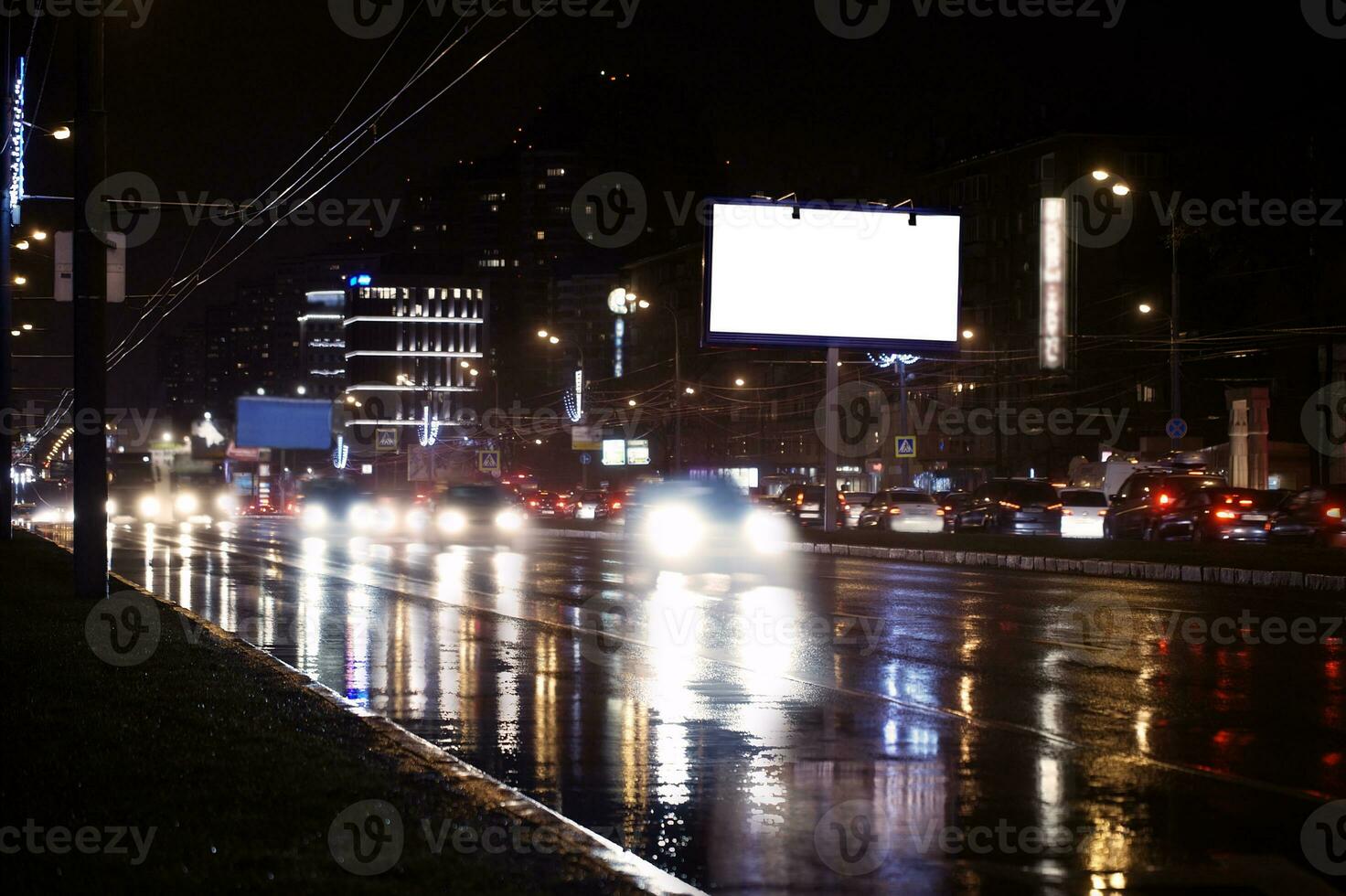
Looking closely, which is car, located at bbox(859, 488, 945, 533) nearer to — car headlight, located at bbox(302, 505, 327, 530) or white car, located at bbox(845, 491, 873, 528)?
white car, located at bbox(845, 491, 873, 528)

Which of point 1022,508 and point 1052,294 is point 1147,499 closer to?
point 1022,508

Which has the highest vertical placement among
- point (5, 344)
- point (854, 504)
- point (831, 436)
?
point (5, 344)

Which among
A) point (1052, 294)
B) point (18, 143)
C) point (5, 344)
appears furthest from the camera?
point (1052, 294)

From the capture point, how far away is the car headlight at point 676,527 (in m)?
42.1

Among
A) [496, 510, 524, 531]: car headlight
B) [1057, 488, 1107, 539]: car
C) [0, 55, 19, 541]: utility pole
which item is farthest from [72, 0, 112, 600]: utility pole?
[496, 510, 524, 531]: car headlight

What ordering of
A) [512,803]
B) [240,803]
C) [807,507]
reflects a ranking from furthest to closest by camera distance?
[807,507]
[512,803]
[240,803]

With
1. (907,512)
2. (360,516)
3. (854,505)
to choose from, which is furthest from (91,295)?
(360,516)

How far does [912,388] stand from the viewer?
93938mm

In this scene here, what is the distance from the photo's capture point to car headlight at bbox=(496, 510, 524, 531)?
180 ft

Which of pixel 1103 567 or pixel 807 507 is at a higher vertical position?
pixel 807 507

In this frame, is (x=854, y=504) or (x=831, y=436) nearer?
(x=831, y=436)

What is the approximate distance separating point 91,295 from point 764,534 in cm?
2609

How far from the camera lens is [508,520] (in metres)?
55.9

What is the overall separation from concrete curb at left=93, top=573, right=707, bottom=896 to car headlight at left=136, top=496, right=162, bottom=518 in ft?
270
